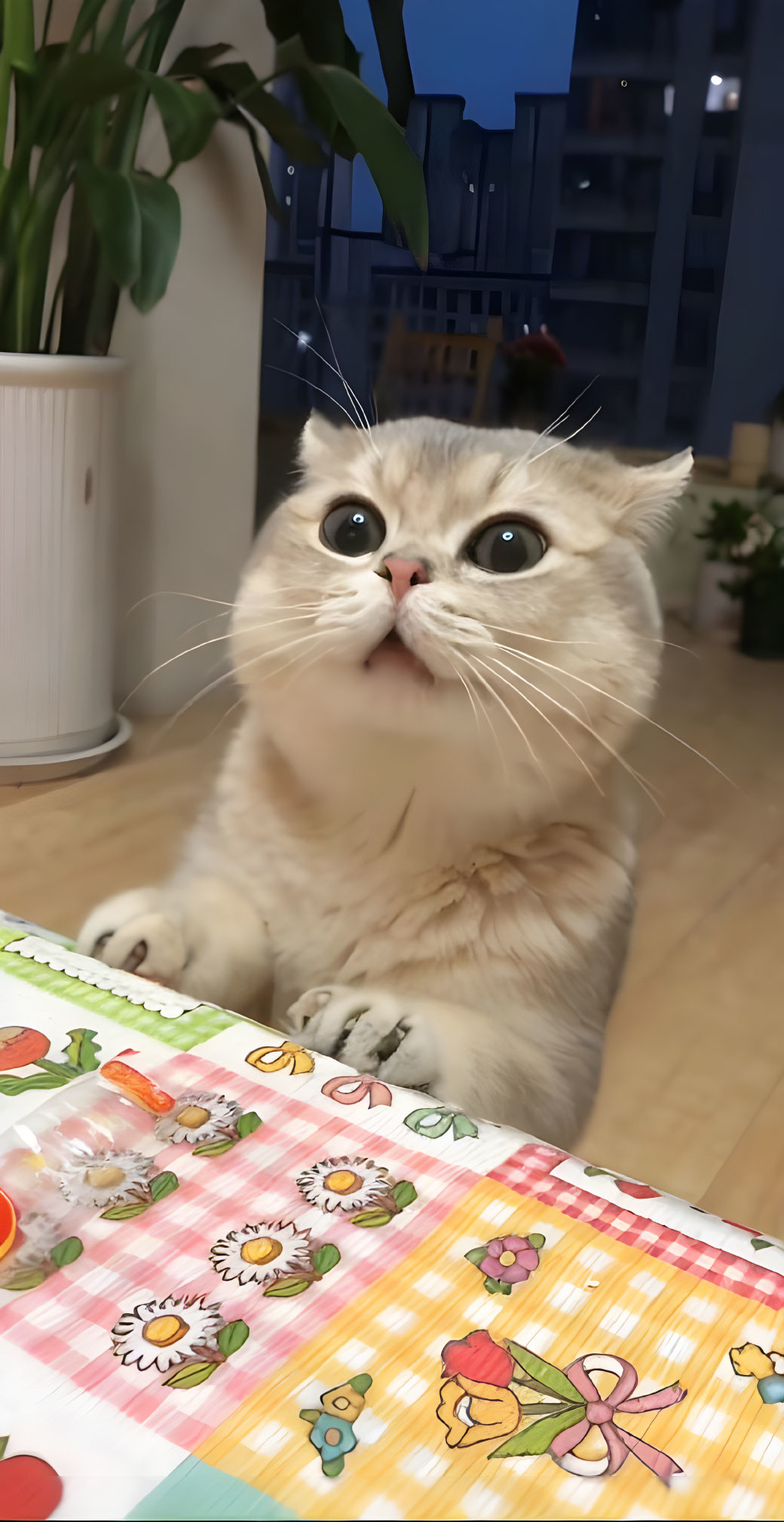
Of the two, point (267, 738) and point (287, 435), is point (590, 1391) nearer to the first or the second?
point (267, 738)

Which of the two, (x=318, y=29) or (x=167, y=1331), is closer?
(x=167, y=1331)

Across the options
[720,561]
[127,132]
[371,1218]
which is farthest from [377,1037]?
[127,132]

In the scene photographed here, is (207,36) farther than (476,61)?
Yes

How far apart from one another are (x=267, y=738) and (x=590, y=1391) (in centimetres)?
50

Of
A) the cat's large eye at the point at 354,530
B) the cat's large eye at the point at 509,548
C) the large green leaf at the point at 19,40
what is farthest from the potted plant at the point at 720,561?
the large green leaf at the point at 19,40

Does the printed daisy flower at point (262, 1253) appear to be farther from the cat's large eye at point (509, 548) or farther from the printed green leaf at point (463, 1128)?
the cat's large eye at point (509, 548)

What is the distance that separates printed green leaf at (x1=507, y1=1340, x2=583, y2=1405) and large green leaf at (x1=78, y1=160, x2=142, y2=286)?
2.71ft

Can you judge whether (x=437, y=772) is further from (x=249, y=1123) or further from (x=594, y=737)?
(x=249, y=1123)

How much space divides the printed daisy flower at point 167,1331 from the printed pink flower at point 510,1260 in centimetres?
14

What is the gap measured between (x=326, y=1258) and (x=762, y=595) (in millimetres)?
491

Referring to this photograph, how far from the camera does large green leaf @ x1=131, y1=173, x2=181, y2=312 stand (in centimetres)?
93

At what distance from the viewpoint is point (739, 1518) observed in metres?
0.46

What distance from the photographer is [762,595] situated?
781mm

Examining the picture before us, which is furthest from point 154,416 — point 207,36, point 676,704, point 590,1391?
point 590,1391
